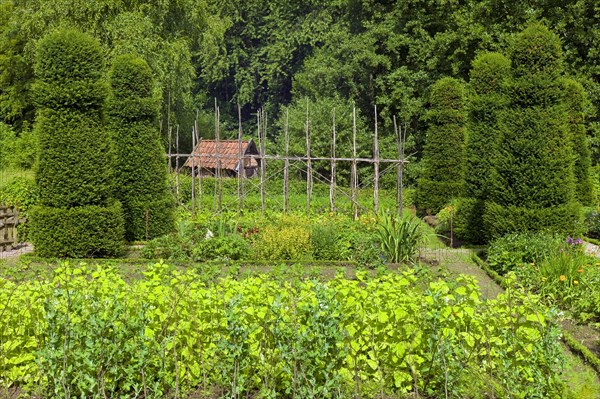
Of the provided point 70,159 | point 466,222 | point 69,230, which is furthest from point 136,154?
point 466,222

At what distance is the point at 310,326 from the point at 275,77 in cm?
4241

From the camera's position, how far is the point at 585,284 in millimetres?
9375

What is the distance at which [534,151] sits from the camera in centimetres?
1269

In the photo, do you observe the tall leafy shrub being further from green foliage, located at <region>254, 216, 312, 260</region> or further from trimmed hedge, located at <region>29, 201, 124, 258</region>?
trimmed hedge, located at <region>29, 201, 124, 258</region>

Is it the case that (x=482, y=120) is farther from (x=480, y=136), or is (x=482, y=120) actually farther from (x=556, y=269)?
(x=556, y=269)

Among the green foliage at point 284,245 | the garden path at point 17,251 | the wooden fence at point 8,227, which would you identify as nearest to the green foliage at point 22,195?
the wooden fence at point 8,227

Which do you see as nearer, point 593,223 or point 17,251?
point 17,251

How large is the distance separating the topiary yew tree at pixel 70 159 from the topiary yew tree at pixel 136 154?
2.36m

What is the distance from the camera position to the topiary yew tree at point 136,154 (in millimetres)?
15891

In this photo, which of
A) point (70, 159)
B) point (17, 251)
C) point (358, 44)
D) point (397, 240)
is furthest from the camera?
point (358, 44)

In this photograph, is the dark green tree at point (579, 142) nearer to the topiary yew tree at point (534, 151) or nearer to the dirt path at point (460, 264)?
the dirt path at point (460, 264)

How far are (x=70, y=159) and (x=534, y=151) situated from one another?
8198mm

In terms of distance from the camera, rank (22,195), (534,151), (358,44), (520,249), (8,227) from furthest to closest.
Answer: (358,44)
(22,195)
(8,227)
(534,151)
(520,249)

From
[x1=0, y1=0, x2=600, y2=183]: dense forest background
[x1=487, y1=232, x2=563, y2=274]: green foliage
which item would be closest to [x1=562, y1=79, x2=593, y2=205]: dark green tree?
[x1=0, y1=0, x2=600, y2=183]: dense forest background
